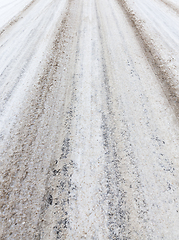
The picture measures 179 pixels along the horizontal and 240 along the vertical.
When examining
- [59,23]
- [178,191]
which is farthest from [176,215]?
[59,23]

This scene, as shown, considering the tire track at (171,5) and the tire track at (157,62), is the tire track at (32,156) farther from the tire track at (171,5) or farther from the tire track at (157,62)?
the tire track at (171,5)

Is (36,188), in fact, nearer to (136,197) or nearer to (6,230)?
(6,230)

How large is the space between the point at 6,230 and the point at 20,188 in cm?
49

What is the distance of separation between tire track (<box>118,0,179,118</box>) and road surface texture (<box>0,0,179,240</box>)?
0.10 feet

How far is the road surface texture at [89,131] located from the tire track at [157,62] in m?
0.03

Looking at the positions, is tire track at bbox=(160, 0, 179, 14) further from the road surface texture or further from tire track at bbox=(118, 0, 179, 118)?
tire track at bbox=(118, 0, 179, 118)

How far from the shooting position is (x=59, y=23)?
5297mm

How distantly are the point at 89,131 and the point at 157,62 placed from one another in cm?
296

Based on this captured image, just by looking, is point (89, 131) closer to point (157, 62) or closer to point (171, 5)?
point (157, 62)

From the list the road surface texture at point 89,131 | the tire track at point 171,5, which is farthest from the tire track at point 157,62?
the tire track at point 171,5

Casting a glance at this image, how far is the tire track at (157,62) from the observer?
132 inches

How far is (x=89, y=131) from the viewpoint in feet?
9.07

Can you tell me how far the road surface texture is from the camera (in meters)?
1.94

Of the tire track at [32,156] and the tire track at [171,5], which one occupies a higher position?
the tire track at [171,5]
